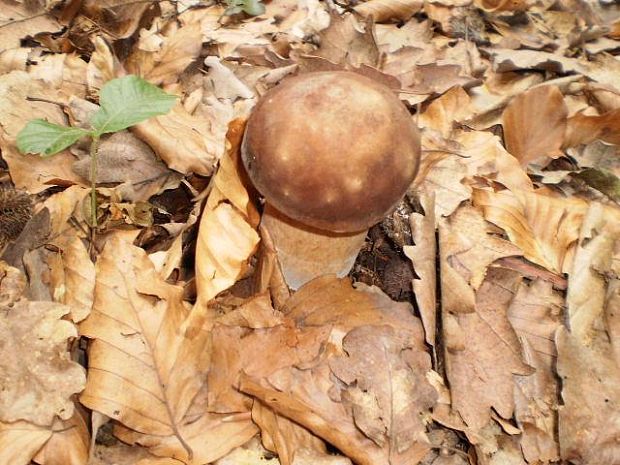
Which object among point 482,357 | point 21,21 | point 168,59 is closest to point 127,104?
point 168,59

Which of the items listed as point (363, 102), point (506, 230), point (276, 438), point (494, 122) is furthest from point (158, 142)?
point (494, 122)

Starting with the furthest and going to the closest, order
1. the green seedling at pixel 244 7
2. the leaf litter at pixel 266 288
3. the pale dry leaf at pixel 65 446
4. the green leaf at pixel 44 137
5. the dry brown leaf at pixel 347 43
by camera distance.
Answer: the green seedling at pixel 244 7, the dry brown leaf at pixel 347 43, the green leaf at pixel 44 137, the leaf litter at pixel 266 288, the pale dry leaf at pixel 65 446

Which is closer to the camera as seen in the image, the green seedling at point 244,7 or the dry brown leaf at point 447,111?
the dry brown leaf at point 447,111

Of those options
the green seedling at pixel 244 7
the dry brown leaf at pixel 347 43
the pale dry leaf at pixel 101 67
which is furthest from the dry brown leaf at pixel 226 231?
the green seedling at pixel 244 7

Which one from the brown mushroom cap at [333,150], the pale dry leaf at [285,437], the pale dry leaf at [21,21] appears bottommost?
the pale dry leaf at [285,437]

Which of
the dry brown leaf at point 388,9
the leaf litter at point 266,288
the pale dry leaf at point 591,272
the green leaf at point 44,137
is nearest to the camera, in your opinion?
the leaf litter at point 266,288

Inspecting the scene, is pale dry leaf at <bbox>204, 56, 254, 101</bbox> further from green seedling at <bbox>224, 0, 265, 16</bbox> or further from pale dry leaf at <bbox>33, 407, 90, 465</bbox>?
pale dry leaf at <bbox>33, 407, 90, 465</bbox>

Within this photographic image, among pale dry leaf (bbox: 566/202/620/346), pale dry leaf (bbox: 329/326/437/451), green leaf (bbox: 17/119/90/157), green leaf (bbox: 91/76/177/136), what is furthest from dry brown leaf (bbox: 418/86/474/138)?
green leaf (bbox: 17/119/90/157)

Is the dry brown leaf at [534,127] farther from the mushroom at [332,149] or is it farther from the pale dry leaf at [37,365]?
the pale dry leaf at [37,365]
